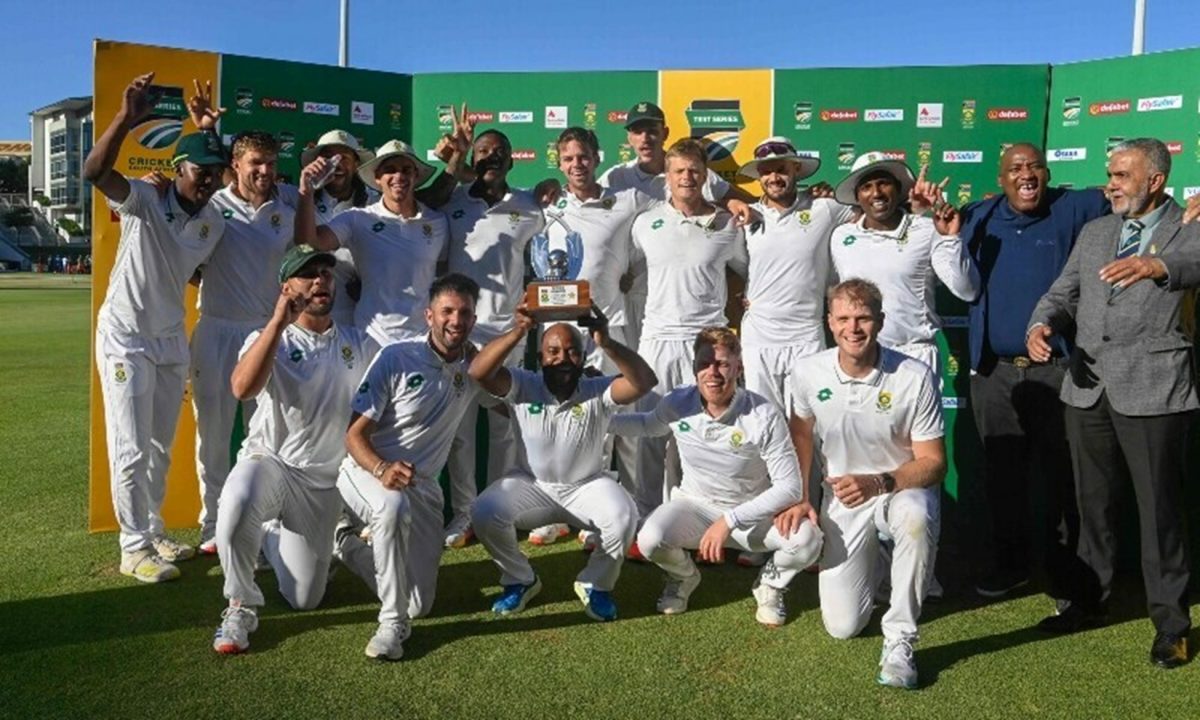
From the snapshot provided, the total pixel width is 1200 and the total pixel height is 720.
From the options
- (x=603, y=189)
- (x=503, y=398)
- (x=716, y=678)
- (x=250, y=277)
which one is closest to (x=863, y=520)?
(x=716, y=678)

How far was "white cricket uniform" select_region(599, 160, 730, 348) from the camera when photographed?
6.02 metres

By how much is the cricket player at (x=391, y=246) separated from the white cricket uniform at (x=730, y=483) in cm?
145

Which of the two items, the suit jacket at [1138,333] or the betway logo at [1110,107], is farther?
the betway logo at [1110,107]

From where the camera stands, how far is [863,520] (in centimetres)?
438

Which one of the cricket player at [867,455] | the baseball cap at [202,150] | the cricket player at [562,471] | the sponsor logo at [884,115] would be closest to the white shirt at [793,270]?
the cricket player at [867,455]

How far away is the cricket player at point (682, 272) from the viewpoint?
5559mm

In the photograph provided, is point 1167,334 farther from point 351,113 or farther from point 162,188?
point 351,113

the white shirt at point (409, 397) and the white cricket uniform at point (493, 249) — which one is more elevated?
the white cricket uniform at point (493, 249)

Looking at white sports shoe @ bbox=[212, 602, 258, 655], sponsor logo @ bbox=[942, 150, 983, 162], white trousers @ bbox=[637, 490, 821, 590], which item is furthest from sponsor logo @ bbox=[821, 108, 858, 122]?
white sports shoe @ bbox=[212, 602, 258, 655]

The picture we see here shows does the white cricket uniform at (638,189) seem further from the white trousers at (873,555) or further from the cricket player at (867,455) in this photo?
the white trousers at (873,555)

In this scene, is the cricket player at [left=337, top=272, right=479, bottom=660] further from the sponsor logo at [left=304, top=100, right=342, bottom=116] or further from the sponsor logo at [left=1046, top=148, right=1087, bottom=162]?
the sponsor logo at [left=1046, top=148, right=1087, bottom=162]

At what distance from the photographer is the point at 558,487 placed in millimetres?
4848

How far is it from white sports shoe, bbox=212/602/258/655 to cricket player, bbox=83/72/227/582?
3.42 ft

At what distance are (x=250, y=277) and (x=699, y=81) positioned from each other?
14.1 ft
